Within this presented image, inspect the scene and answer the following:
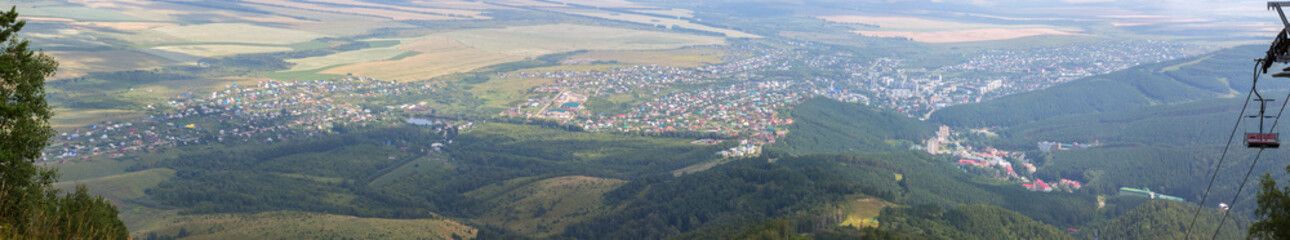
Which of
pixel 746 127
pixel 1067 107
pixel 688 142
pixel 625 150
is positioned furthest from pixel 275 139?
pixel 1067 107

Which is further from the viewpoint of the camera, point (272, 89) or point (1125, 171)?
point (272, 89)

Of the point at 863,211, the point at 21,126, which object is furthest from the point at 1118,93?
the point at 21,126

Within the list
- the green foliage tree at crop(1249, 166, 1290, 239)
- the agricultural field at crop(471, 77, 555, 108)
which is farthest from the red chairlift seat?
the agricultural field at crop(471, 77, 555, 108)

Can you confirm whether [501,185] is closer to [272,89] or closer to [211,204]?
[211,204]

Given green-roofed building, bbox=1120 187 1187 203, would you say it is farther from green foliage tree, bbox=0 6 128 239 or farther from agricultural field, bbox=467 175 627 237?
green foliage tree, bbox=0 6 128 239

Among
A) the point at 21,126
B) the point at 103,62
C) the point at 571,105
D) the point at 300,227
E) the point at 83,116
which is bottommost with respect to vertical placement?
the point at 300,227

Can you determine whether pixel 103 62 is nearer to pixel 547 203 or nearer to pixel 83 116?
pixel 83 116
